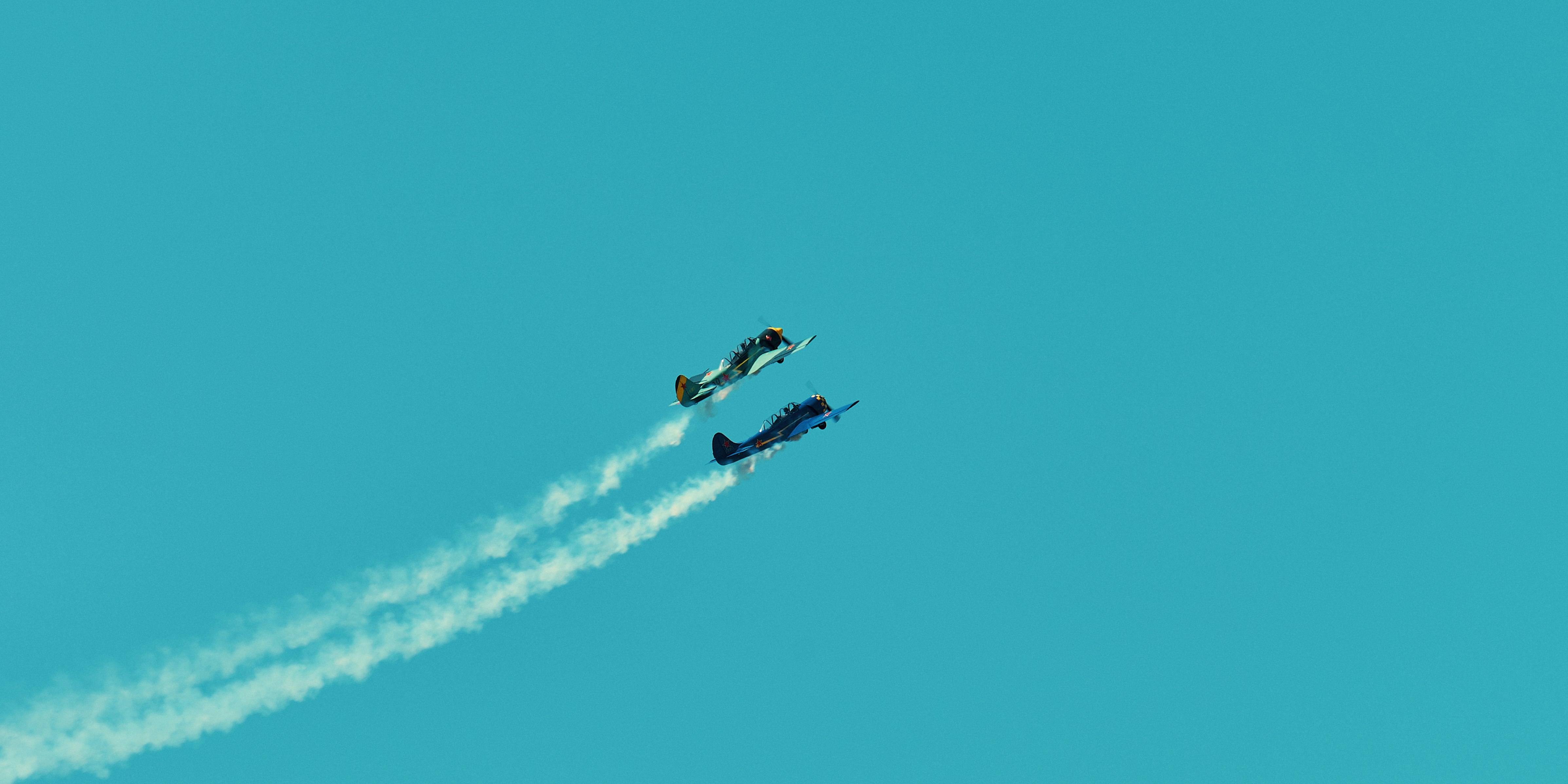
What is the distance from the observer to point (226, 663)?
66.2 m

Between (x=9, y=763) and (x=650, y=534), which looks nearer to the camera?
(x=9, y=763)

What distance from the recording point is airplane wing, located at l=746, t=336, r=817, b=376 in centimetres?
8294

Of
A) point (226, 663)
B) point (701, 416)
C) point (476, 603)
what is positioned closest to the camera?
point (226, 663)

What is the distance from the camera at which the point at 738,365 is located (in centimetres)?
8294

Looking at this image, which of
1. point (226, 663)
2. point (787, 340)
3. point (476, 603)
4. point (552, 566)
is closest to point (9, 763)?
point (226, 663)

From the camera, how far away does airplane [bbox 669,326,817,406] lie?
82.7m

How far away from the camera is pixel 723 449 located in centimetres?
7881

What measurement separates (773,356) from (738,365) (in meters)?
2.19

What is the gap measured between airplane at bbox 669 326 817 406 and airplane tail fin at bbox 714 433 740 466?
480cm

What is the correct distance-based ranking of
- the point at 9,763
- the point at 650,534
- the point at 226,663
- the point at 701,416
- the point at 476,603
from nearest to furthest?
the point at 9,763 < the point at 226,663 < the point at 476,603 < the point at 650,534 < the point at 701,416

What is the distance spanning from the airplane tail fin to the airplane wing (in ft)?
19.5

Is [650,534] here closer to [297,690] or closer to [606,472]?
[606,472]

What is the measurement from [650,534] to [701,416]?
9.30 meters

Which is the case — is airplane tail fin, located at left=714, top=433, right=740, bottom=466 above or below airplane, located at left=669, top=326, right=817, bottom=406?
below
